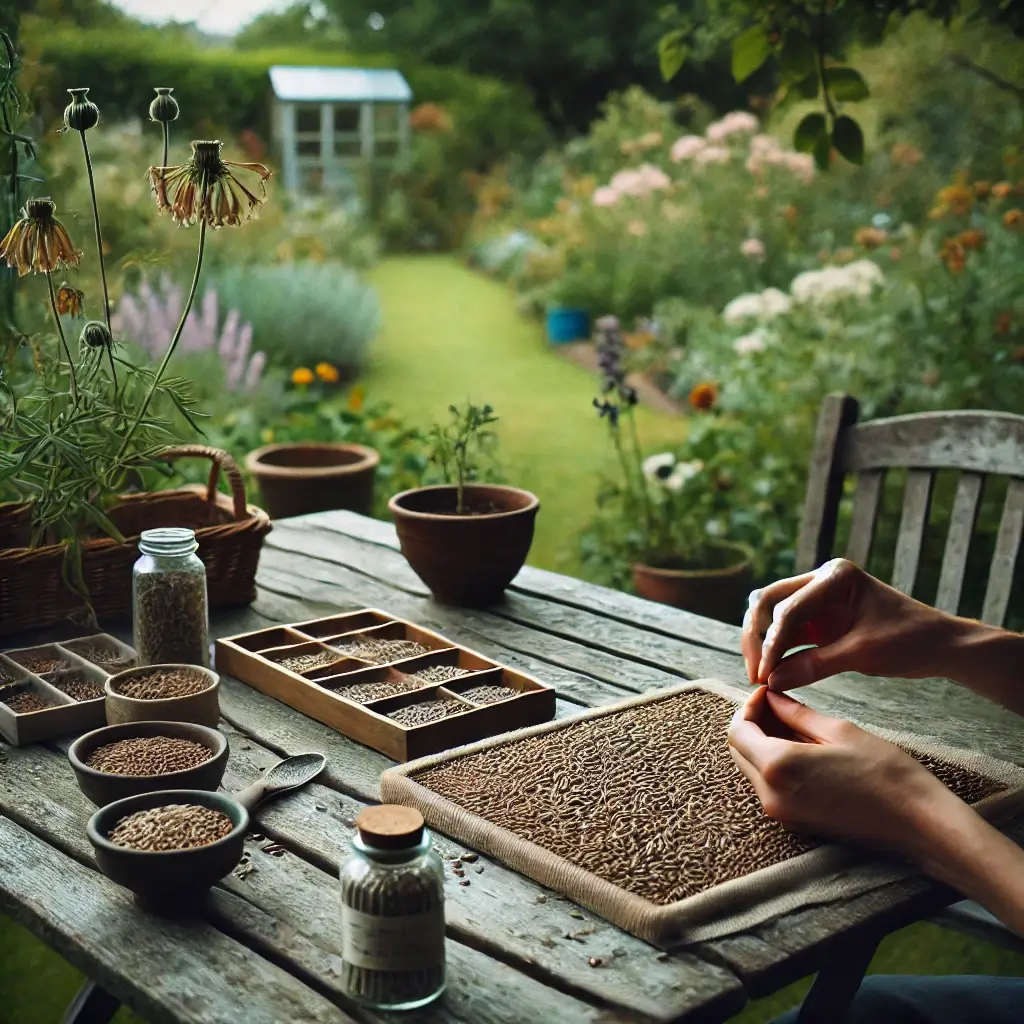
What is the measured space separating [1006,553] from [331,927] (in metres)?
1.22

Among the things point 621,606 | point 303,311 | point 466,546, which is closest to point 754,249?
point 303,311

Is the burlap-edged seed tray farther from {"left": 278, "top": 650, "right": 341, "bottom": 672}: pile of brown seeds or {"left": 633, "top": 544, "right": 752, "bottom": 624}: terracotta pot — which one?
{"left": 633, "top": 544, "right": 752, "bottom": 624}: terracotta pot

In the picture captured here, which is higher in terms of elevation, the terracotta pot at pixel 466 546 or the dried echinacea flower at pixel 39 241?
the dried echinacea flower at pixel 39 241

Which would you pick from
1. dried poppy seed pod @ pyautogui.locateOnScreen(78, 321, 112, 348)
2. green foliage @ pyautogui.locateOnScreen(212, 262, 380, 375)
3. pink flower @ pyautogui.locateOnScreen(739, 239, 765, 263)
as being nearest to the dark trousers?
dried poppy seed pod @ pyautogui.locateOnScreen(78, 321, 112, 348)

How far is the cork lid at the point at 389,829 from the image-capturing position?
92 cm

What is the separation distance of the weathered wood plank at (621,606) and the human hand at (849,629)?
1.09 feet

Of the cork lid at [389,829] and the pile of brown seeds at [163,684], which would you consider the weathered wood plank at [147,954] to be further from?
the pile of brown seeds at [163,684]

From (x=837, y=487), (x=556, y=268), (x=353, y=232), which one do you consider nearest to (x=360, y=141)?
(x=353, y=232)

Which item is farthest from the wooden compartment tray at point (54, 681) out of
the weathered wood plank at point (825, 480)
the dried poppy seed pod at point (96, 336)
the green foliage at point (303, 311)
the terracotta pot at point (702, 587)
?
the green foliage at point (303, 311)

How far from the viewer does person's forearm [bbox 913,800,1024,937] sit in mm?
1043

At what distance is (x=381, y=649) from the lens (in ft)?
5.42

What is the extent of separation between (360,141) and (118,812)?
12768 millimetres

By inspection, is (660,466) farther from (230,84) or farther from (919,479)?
(230,84)

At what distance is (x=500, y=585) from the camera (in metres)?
1.93
